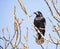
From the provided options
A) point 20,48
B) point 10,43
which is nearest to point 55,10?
point 10,43

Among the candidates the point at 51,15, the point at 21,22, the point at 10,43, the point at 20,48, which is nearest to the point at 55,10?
the point at 51,15

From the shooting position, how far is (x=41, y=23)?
7.27 metres

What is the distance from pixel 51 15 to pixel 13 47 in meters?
0.83

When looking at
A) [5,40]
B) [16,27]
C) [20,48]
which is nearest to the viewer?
[16,27]

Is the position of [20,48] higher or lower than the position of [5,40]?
lower

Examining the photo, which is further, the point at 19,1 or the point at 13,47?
the point at 13,47

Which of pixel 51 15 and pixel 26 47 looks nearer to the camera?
pixel 51 15

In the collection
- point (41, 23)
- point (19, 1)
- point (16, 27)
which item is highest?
point (19, 1)

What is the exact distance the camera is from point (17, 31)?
3.42 m

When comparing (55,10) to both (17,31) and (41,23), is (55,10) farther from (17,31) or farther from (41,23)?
(41,23)

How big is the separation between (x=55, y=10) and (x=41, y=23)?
4125mm

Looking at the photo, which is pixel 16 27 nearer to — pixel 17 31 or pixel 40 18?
pixel 17 31

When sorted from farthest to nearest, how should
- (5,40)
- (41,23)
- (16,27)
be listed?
(41,23)
(5,40)
(16,27)

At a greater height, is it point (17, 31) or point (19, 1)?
point (19, 1)
